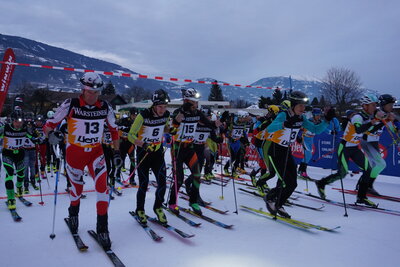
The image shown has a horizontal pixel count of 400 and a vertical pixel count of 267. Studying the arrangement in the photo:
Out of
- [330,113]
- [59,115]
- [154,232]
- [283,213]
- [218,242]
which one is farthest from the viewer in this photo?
[330,113]

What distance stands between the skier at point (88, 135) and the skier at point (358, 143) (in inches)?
194

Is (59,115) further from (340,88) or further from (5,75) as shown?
(340,88)

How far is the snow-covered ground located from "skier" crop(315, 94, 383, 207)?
80cm

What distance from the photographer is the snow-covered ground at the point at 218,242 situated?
3.48m

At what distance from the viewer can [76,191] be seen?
426 centimetres

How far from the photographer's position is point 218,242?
13.4ft

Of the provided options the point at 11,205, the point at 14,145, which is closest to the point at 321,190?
the point at 11,205

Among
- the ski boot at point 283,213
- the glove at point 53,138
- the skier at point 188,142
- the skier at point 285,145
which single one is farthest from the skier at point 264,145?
the glove at point 53,138

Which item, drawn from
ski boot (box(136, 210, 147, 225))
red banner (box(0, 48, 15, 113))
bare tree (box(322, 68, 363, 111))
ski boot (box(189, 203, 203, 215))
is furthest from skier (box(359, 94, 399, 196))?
bare tree (box(322, 68, 363, 111))

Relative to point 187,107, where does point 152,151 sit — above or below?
below

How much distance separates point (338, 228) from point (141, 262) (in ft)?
10.8

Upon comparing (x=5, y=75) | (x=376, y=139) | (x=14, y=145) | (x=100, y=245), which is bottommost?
(x=100, y=245)

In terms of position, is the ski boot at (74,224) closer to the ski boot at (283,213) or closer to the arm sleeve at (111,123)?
the arm sleeve at (111,123)

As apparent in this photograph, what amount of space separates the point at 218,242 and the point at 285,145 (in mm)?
2312
